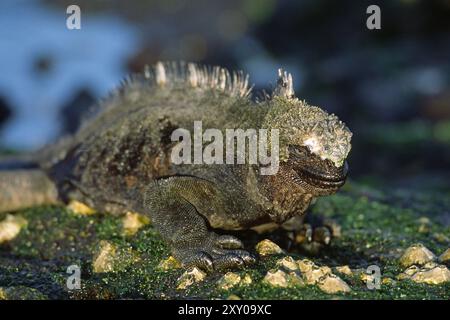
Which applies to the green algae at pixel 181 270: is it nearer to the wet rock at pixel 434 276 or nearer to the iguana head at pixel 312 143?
the wet rock at pixel 434 276

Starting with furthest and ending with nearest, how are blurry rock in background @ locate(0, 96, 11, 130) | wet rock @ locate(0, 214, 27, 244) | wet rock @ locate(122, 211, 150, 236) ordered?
blurry rock in background @ locate(0, 96, 11, 130)
wet rock @ locate(0, 214, 27, 244)
wet rock @ locate(122, 211, 150, 236)

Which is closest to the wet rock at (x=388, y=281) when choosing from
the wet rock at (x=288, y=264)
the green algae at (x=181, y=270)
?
the green algae at (x=181, y=270)

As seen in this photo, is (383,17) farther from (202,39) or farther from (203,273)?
(203,273)

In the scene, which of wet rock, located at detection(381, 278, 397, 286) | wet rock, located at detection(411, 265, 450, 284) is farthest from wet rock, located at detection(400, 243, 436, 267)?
wet rock, located at detection(381, 278, 397, 286)

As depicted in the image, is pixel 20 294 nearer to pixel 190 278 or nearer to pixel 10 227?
pixel 190 278

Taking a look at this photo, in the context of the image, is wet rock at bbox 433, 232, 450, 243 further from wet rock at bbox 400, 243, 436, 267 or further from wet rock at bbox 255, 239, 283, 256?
wet rock at bbox 255, 239, 283, 256
